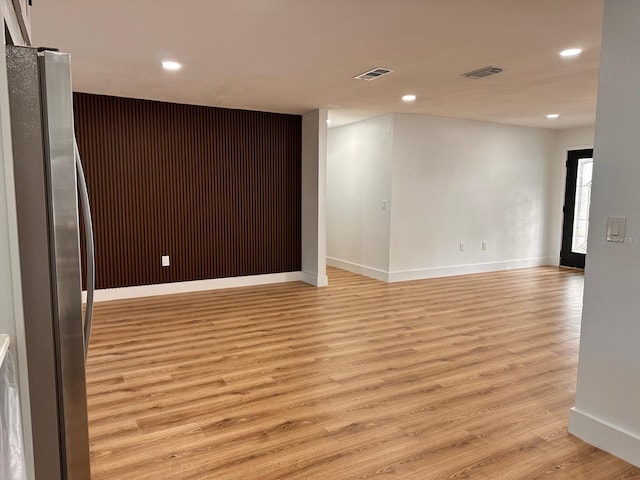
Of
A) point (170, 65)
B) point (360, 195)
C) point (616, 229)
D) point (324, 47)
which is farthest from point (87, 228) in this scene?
point (360, 195)

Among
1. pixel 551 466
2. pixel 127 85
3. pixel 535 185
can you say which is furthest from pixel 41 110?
pixel 535 185

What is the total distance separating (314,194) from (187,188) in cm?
164

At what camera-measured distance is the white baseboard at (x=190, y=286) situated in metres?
5.28

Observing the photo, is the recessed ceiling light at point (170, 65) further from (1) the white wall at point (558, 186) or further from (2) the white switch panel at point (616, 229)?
(1) the white wall at point (558, 186)

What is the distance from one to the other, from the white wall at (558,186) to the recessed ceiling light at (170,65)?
6688 millimetres

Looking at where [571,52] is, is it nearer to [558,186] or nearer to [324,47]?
[324,47]

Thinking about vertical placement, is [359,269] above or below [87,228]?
below

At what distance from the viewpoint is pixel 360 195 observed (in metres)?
7.08

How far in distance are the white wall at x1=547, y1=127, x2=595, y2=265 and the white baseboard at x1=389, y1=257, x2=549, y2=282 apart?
286 millimetres

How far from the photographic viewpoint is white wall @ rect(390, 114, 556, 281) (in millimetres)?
6488

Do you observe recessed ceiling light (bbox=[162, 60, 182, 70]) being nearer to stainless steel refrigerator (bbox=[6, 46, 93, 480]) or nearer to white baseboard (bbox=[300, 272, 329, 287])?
stainless steel refrigerator (bbox=[6, 46, 93, 480])

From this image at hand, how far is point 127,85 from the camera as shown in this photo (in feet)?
14.9

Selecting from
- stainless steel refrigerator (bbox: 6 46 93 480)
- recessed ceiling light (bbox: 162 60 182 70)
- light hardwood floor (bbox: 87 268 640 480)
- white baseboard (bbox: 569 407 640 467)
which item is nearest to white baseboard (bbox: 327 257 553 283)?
light hardwood floor (bbox: 87 268 640 480)

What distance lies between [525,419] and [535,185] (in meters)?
6.15
